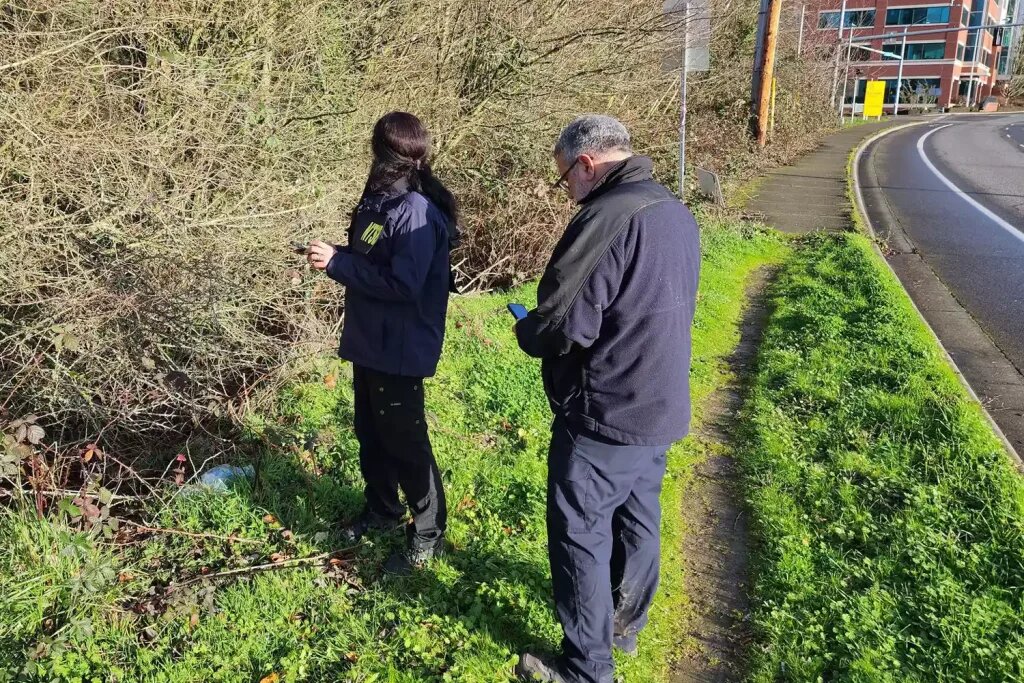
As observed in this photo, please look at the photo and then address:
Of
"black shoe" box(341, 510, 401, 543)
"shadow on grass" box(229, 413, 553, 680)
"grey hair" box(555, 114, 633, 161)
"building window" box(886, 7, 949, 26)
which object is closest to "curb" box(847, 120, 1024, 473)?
"shadow on grass" box(229, 413, 553, 680)

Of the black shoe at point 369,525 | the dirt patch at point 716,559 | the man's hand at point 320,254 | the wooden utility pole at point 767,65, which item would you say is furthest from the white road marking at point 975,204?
the man's hand at point 320,254

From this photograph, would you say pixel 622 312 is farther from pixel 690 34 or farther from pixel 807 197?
pixel 807 197

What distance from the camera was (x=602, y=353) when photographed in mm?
2381

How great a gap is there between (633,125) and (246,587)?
911cm

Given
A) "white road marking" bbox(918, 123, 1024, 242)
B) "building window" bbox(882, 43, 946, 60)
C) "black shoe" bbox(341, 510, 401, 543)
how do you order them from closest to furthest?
"black shoe" bbox(341, 510, 401, 543) → "white road marking" bbox(918, 123, 1024, 242) → "building window" bbox(882, 43, 946, 60)

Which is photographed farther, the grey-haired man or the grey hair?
the grey hair

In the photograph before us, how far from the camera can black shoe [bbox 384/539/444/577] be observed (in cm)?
325

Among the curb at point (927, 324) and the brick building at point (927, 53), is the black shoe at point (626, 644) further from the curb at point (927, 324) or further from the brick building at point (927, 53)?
the brick building at point (927, 53)

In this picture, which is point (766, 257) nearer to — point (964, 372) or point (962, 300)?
point (962, 300)

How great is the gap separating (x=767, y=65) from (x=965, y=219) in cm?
574

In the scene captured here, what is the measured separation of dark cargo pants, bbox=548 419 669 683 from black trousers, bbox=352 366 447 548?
78 centimetres

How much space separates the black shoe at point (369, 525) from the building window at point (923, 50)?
84.6 metres

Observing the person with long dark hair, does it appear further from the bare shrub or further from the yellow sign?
the yellow sign

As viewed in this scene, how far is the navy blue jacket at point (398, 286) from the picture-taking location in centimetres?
290
